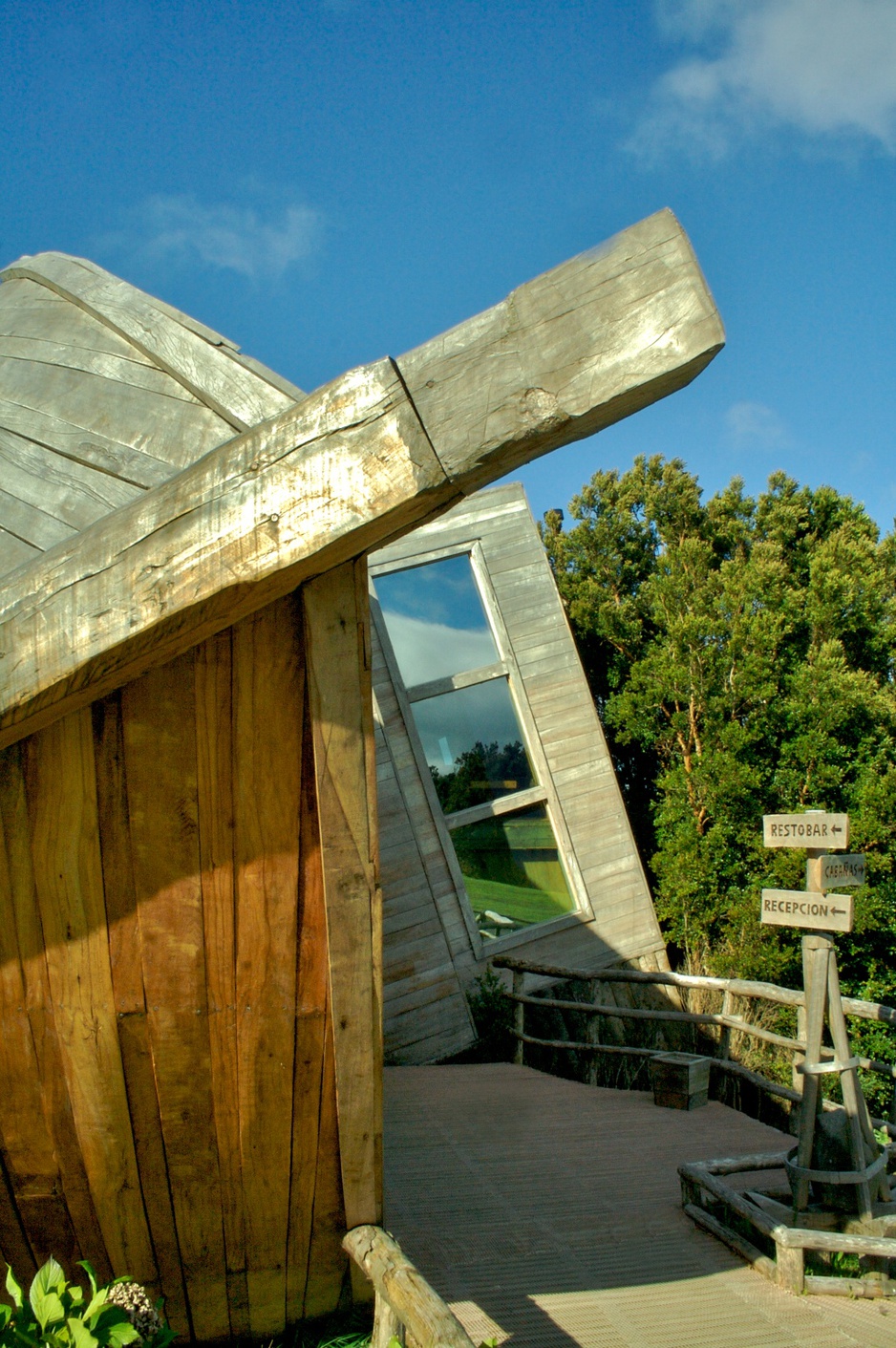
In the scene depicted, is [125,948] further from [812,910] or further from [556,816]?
[556,816]

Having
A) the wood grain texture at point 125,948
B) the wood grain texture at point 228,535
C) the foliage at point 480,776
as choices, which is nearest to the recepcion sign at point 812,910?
the wood grain texture at point 125,948

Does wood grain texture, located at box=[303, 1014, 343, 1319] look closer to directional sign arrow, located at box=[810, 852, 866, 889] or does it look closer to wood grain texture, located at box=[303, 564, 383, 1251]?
wood grain texture, located at box=[303, 564, 383, 1251]

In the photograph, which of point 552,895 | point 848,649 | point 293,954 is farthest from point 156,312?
point 848,649

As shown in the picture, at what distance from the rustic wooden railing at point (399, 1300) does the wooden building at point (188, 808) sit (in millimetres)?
104

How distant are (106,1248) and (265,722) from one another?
4.76 ft

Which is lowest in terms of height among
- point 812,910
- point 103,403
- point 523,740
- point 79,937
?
point 812,910

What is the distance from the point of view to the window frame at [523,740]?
7.90m

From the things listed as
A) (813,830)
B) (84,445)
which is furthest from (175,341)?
(813,830)

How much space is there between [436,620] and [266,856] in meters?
6.35

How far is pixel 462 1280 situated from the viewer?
3.47 m

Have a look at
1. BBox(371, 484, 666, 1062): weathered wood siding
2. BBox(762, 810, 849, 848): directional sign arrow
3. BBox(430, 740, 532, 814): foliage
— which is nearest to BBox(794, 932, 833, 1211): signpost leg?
BBox(762, 810, 849, 848): directional sign arrow

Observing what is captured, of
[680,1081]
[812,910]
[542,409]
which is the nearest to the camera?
[542,409]

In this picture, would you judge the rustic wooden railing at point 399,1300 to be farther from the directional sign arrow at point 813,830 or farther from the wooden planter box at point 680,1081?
the wooden planter box at point 680,1081

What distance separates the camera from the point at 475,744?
834 cm
